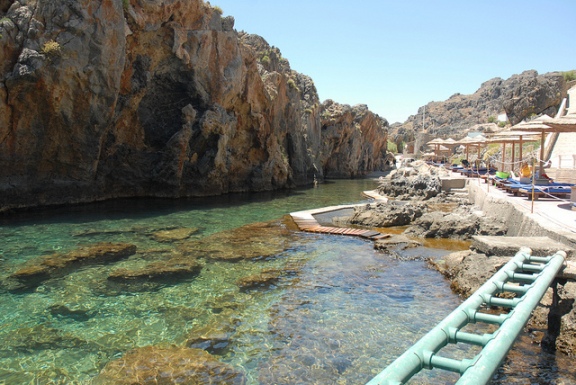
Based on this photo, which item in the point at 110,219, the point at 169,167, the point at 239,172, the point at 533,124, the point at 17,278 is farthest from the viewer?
the point at 239,172

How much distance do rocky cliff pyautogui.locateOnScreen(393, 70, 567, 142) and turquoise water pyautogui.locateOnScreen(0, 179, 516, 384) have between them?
39.0 meters

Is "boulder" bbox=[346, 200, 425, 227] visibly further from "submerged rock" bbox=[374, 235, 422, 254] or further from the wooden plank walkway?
"submerged rock" bbox=[374, 235, 422, 254]

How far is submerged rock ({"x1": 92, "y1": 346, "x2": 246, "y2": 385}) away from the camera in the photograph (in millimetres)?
6258

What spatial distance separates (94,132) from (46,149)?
2.44 meters

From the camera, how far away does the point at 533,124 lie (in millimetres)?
16438

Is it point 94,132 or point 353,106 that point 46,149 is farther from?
point 353,106

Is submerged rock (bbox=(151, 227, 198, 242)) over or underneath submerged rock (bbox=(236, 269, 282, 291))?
over

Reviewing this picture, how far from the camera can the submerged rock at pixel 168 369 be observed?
6258 mm

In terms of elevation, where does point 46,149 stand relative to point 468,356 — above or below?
above

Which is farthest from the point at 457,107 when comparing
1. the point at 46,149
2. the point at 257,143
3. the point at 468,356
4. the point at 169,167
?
the point at 468,356

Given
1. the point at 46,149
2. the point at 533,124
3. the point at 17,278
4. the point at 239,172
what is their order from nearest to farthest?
the point at 17,278 → the point at 533,124 → the point at 46,149 → the point at 239,172

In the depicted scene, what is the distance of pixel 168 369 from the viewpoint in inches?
257

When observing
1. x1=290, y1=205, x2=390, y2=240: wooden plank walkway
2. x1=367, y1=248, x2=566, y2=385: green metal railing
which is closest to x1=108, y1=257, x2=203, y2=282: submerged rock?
x1=290, y1=205, x2=390, y2=240: wooden plank walkway

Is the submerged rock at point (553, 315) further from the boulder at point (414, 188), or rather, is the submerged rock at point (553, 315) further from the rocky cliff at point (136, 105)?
the rocky cliff at point (136, 105)
